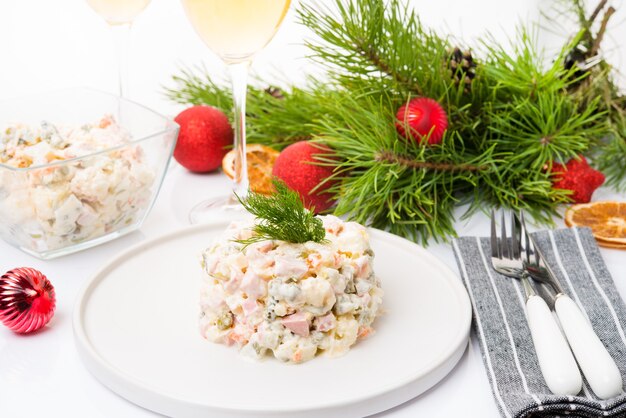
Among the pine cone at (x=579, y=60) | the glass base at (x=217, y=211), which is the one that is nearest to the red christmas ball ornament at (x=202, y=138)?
the glass base at (x=217, y=211)

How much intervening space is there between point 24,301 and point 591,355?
36.1 inches

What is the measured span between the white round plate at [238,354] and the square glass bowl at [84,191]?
0.15 metres

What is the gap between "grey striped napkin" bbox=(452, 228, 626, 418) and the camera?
3.69 feet

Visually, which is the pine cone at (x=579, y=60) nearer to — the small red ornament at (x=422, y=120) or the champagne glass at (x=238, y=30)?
the small red ornament at (x=422, y=120)

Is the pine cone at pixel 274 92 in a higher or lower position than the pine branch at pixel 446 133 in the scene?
lower

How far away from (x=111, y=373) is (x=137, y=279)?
32 centimetres

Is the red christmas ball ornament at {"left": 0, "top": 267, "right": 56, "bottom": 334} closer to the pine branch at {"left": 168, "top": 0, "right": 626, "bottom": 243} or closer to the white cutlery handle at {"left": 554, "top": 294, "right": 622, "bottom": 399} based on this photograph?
the pine branch at {"left": 168, "top": 0, "right": 626, "bottom": 243}

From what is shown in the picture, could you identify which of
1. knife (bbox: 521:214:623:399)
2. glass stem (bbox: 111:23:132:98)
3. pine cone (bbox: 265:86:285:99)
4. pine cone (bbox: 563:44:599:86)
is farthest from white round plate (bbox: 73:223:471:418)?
pine cone (bbox: 563:44:599:86)

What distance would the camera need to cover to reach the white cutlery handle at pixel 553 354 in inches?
45.0

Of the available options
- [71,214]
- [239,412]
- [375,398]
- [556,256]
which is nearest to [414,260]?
[556,256]

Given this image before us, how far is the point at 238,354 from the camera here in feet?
4.18

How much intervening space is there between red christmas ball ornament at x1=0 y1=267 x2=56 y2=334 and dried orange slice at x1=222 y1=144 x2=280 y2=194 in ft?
2.19

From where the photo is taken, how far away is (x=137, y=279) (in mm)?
1500

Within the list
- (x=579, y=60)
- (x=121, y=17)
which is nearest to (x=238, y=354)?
(x=121, y=17)
